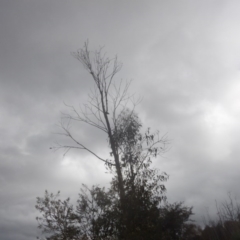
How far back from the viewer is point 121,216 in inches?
522

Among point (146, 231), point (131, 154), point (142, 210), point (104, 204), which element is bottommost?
point (146, 231)

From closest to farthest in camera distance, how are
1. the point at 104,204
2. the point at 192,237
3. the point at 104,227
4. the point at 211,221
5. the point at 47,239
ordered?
1. the point at 104,227
2. the point at 104,204
3. the point at 47,239
4. the point at 192,237
5. the point at 211,221

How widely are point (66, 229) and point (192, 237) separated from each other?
1133 inches

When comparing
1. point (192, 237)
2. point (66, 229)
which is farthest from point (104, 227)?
point (192, 237)

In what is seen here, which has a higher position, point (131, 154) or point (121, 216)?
point (131, 154)

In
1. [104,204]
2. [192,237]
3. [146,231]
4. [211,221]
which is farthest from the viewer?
[211,221]

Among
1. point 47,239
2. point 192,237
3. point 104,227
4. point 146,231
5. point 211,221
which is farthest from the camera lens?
point 211,221

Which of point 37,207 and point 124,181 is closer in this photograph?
point 124,181

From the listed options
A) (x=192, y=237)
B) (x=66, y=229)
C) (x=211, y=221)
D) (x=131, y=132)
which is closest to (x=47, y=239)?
(x=66, y=229)

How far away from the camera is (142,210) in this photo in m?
13.3

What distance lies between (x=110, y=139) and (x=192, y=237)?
30.1 metres

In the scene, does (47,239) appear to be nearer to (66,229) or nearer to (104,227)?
(66,229)

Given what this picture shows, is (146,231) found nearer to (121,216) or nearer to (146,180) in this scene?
(121,216)

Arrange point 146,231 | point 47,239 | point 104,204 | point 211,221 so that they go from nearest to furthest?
point 146,231 → point 104,204 → point 47,239 → point 211,221
